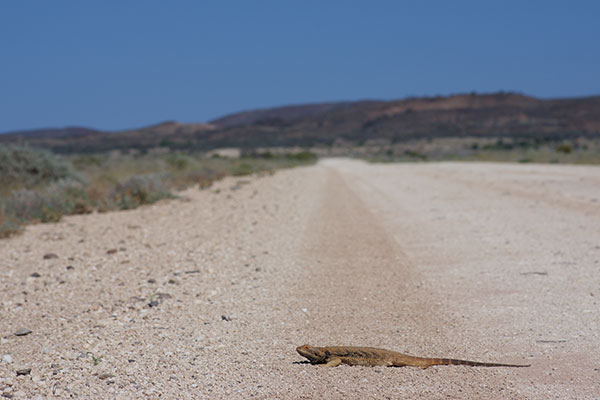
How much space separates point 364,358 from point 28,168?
18927mm

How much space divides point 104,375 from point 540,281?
4579mm

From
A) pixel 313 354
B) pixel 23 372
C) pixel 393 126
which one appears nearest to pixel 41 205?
pixel 23 372

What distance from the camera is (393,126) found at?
117062 millimetres

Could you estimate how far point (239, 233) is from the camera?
1073 centimetres

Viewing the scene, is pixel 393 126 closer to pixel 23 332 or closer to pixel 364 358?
pixel 23 332

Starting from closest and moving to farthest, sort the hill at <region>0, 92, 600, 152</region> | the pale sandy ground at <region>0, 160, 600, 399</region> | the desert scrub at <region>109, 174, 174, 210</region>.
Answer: the pale sandy ground at <region>0, 160, 600, 399</region> → the desert scrub at <region>109, 174, 174, 210</region> → the hill at <region>0, 92, 600, 152</region>

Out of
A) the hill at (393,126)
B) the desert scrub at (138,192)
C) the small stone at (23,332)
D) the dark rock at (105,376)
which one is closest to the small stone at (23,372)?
the dark rock at (105,376)

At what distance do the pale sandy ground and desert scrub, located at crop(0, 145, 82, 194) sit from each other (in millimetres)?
8974

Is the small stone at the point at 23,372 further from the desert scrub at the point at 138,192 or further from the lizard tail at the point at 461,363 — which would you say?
the desert scrub at the point at 138,192

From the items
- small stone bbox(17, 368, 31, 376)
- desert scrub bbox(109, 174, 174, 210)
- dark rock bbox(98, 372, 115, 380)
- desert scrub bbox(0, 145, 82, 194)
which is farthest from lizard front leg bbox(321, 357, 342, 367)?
desert scrub bbox(0, 145, 82, 194)

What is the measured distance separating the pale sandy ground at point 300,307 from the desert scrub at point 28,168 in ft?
29.4

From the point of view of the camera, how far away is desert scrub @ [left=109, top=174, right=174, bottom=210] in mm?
16273

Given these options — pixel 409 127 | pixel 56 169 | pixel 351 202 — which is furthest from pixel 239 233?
pixel 409 127

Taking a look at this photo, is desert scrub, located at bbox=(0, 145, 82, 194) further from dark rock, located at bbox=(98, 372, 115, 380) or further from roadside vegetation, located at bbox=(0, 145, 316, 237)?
dark rock, located at bbox=(98, 372, 115, 380)
